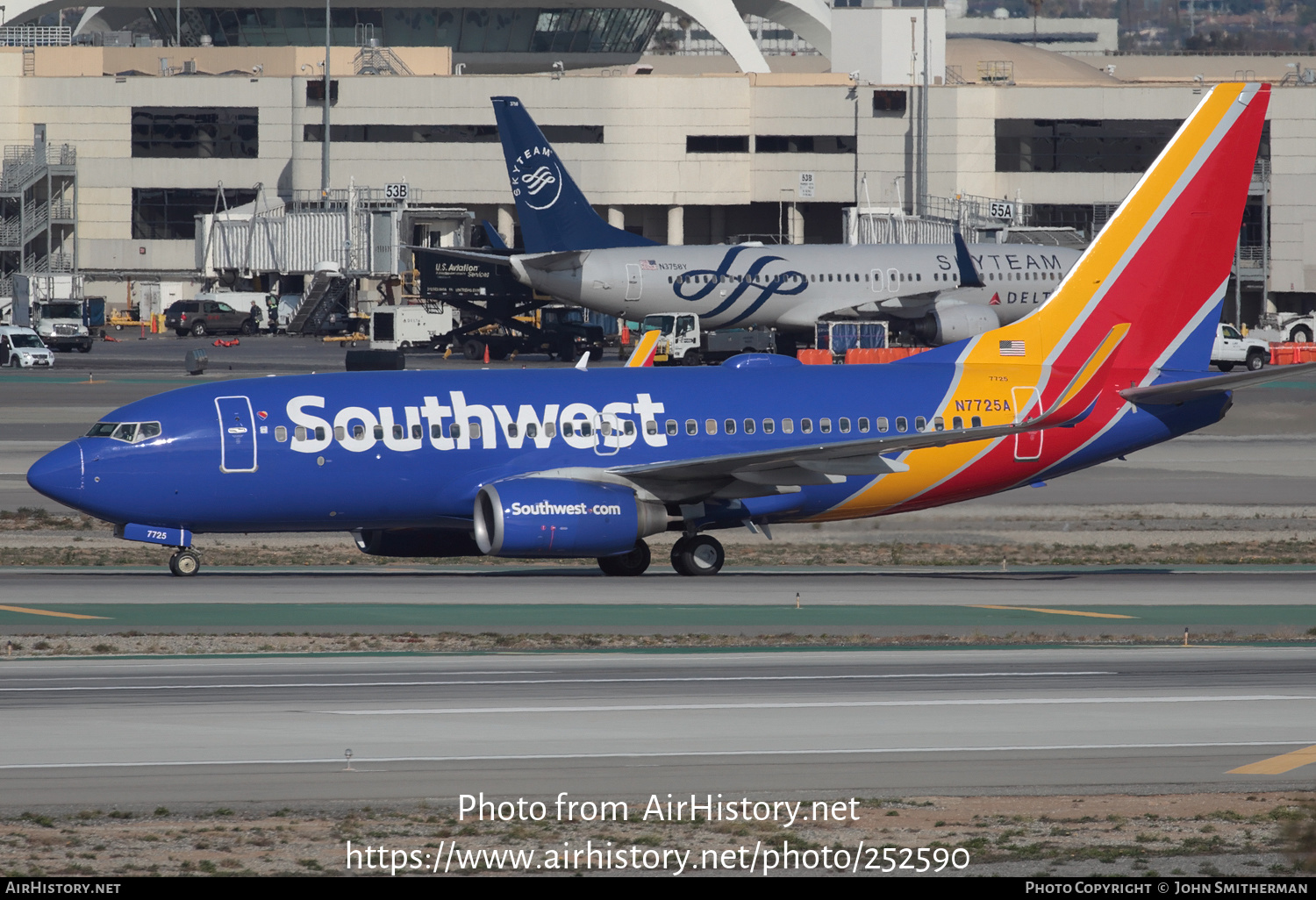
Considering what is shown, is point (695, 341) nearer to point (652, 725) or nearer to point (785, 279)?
point (785, 279)

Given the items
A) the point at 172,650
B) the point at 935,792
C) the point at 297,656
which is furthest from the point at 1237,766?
the point at 172,650

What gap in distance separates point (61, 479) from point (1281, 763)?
21.8 m

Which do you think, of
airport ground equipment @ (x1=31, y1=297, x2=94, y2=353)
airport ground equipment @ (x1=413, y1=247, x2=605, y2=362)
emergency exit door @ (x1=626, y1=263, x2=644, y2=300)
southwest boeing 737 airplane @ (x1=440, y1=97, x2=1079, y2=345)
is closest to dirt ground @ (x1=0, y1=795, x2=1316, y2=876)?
southwest boeing 737 airplane @ (x1=440, y1=97, x2=1079, y2=345)

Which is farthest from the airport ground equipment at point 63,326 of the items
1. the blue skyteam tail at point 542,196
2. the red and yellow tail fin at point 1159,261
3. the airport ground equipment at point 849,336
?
the red and yellow tail fin at point 1159,261

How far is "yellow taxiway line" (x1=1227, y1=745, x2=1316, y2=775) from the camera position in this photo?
1731 cm

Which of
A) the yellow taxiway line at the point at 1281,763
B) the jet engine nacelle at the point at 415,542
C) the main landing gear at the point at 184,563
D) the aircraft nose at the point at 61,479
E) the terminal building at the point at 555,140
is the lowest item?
the main landing gear at the point at 184,563

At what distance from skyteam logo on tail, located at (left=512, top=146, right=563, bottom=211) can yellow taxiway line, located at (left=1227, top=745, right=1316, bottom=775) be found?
69.5 meters

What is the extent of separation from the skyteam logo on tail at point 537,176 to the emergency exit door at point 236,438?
53950 millimetres

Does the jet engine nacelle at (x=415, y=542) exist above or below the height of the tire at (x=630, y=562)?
above

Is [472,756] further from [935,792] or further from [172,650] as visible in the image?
[172,650]

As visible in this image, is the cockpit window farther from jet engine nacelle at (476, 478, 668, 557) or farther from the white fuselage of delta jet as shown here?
the white fuselage of delta jet

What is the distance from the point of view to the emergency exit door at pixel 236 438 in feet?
103

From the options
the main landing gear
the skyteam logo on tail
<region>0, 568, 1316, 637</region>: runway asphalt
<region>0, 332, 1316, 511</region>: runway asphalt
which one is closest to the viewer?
<region>0, 568, 1316, 637</region>: runway asphalt

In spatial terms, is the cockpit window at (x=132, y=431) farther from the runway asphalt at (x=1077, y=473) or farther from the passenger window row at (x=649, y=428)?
the runway asphalt at (x=1077, y=473)
